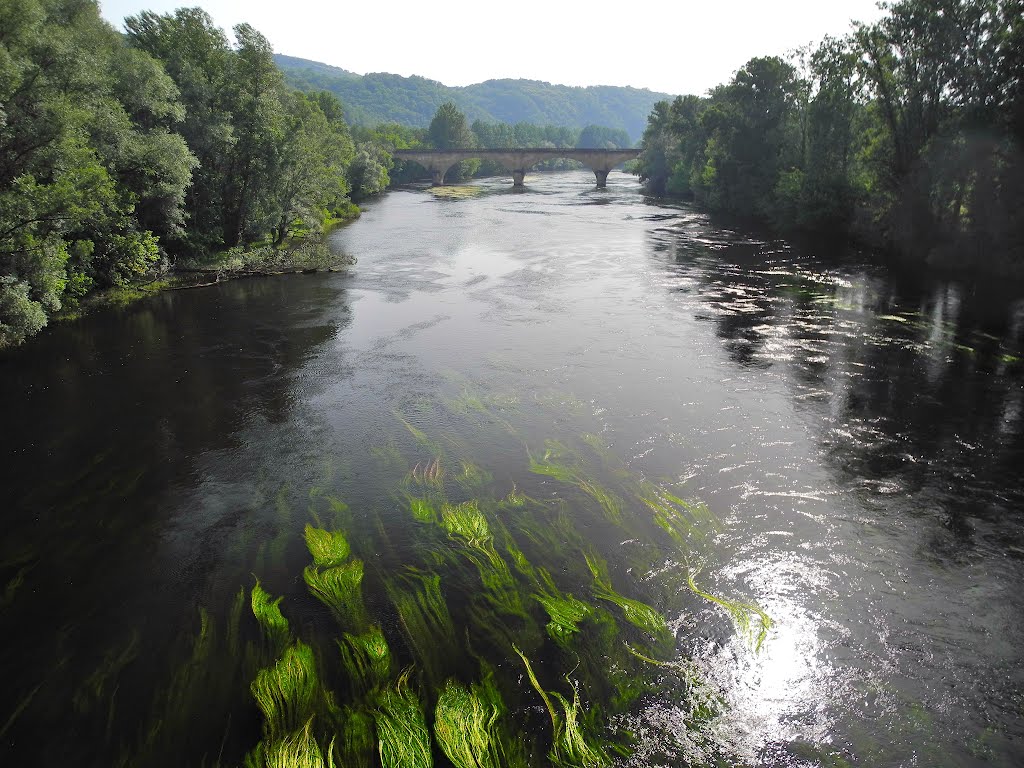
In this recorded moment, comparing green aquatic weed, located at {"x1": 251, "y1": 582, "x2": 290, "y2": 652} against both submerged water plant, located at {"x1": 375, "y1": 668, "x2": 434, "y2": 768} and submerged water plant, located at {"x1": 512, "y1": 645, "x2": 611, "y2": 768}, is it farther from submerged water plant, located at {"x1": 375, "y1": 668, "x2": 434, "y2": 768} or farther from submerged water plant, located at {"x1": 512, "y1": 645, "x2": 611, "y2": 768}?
submerged water plant, located at {"x1": 512, "y1": 645, "x2": 611, "y2": 768}

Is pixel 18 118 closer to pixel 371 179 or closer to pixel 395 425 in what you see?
pixel 395 425

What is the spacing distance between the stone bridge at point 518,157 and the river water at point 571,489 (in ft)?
288

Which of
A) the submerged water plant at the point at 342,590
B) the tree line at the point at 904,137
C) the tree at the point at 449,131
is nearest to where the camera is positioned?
the submerged water plant at the point at 342,590

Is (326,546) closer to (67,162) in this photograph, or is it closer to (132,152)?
(67,162)

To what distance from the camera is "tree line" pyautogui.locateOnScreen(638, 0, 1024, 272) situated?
3105 cm

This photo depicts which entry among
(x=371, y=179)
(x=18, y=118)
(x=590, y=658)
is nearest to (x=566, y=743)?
(x=590, y=658)

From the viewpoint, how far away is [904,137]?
38375mm

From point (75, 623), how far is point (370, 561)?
179 inches

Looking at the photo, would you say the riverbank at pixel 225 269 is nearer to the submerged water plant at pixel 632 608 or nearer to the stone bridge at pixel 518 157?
the submerged water plant at pixel 632 608

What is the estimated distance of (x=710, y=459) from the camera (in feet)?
48.4

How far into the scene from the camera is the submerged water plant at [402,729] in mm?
7223

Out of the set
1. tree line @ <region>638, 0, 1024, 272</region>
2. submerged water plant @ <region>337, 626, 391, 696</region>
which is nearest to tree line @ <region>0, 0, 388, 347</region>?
submerged water plant @ <region>337, 626, 391, 696</region>

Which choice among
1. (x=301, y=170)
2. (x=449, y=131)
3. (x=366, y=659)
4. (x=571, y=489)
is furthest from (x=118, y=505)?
(x=449, y=131)

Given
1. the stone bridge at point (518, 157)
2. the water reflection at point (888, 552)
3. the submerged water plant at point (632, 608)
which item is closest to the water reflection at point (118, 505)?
the submerged water plant at point (632, 608)
